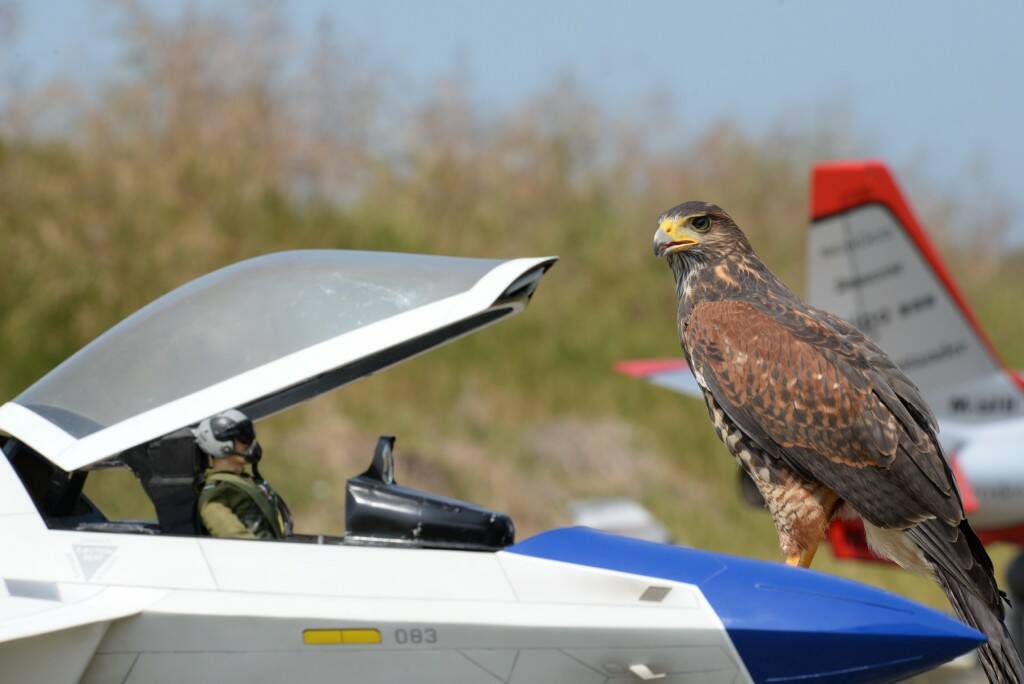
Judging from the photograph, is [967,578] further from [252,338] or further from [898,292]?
[898,292]

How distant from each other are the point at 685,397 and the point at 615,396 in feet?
3.14

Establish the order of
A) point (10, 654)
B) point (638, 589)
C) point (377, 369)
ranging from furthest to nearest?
point (377, 369)
point (638, 589)
point (10, 654)

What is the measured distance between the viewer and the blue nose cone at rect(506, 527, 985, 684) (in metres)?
3.44

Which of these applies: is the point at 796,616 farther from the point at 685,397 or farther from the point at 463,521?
the point at 685,397

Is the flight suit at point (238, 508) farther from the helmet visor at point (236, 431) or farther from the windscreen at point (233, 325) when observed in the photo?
the windscreen at point (233, 325)

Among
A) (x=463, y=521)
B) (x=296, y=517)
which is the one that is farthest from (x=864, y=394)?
(x=296, y=517)

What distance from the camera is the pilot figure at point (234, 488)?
3.69 m

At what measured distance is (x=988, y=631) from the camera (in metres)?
3.84

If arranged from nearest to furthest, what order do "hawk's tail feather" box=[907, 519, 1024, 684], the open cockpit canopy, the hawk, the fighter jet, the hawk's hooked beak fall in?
the fighter jet → the open cockpit canopy → "hawk's tail feather" box=[907, 519, 1024, 684] → the hawk → the hawk's hooked beak

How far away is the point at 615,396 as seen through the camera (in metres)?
14.3

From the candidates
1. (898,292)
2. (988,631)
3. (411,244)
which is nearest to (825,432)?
(988,631)

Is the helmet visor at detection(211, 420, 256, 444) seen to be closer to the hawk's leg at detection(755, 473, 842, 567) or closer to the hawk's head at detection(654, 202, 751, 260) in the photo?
the hawk's head at detection(654, 202, 751, 260)

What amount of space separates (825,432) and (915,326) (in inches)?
196

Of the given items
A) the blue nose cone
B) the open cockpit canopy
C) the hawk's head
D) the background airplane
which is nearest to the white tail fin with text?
the background airplane
